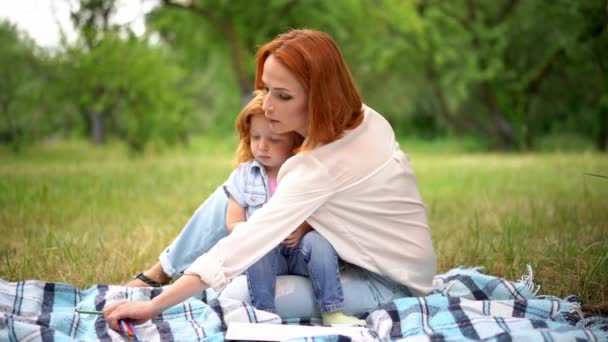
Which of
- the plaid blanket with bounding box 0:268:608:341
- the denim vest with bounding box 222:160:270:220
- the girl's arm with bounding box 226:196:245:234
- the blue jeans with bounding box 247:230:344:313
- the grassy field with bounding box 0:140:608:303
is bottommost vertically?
the grassy field with bounding box 0:140:608:303

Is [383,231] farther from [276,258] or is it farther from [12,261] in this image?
[12,261]

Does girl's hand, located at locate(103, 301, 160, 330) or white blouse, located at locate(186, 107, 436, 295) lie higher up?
white blouse, located at locate(186, 107, 436, 295)

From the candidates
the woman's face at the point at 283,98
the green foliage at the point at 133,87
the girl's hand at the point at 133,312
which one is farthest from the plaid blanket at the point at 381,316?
the green foliage at the point at 133,87

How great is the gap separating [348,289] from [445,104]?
44.5 feet

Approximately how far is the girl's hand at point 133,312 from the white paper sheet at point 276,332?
0.99ft

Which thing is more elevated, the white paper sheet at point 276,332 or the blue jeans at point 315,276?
the blue jeans at point 315,276

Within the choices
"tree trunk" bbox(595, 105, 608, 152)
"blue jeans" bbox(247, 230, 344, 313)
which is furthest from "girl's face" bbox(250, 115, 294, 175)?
"tree trunk" bbox(595, 105, 608, 152)

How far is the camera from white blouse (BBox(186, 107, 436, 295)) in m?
2.53

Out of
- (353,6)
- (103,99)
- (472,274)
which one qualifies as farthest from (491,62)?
(472,274)

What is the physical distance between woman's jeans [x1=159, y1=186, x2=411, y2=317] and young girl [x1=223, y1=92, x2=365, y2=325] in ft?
0.26

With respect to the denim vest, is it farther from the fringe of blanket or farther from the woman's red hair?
the fringe of blanket

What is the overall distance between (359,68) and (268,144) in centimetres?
1324

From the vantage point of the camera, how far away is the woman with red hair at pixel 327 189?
96.4 inches

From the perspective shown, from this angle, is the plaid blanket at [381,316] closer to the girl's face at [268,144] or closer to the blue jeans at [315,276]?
the blue jeans at [315,276]
